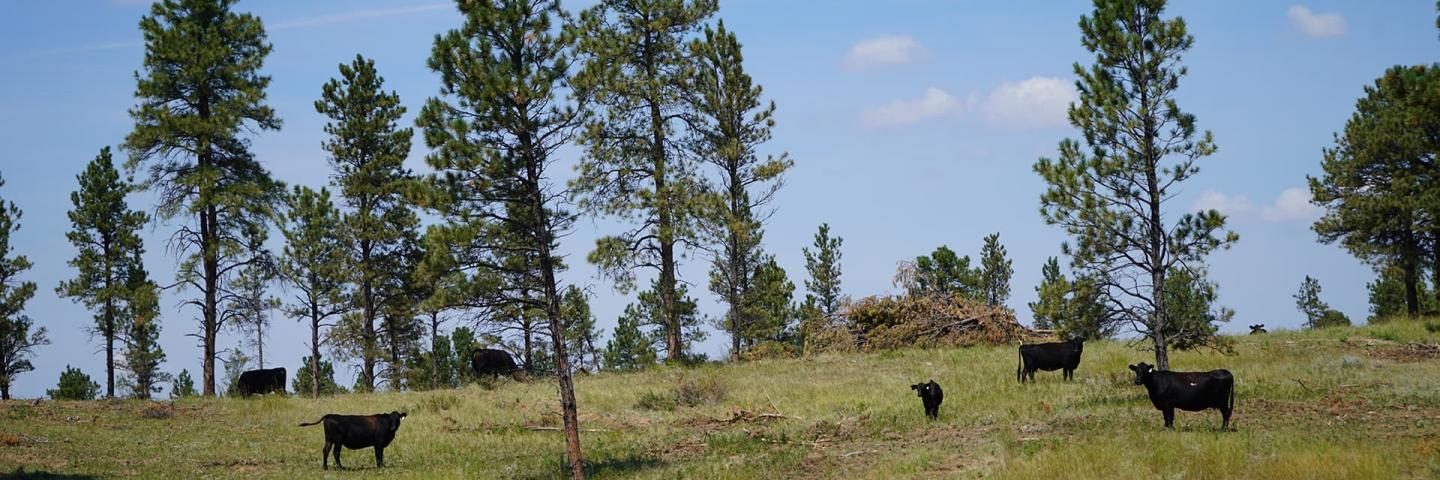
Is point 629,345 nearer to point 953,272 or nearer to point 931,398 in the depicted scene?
point 953,272

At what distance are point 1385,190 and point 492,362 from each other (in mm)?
36613

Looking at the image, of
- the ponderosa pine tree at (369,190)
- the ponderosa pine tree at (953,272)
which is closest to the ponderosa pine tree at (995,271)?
the ponderosa pine tree at (953,272)

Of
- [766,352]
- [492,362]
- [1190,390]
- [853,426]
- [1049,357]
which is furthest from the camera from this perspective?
[492,362]

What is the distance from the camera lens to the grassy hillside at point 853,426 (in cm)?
1661

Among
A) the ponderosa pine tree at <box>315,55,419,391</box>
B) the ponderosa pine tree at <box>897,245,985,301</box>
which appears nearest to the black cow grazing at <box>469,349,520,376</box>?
the ponderosa pine tree at <box>315,55,419,391</box>

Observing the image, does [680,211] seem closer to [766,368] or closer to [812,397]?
[766,368]

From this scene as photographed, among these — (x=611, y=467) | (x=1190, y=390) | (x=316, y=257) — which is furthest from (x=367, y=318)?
(x=1190, y=390)

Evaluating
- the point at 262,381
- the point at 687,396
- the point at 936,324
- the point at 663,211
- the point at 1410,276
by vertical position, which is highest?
the point at 663,211

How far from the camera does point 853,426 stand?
22578 millimetres

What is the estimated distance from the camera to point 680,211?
3759 cm

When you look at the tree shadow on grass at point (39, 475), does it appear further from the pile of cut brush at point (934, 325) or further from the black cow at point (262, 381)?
the pile of cut brush at point (934, 325)

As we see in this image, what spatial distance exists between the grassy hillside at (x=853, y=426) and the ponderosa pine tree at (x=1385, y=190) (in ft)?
28.6

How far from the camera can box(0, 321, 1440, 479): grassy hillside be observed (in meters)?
16.6

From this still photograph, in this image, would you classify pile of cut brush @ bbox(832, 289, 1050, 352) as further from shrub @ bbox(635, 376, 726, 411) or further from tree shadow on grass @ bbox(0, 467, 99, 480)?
tree shadow on grass @ bbox(0, 467, 99, 480)
